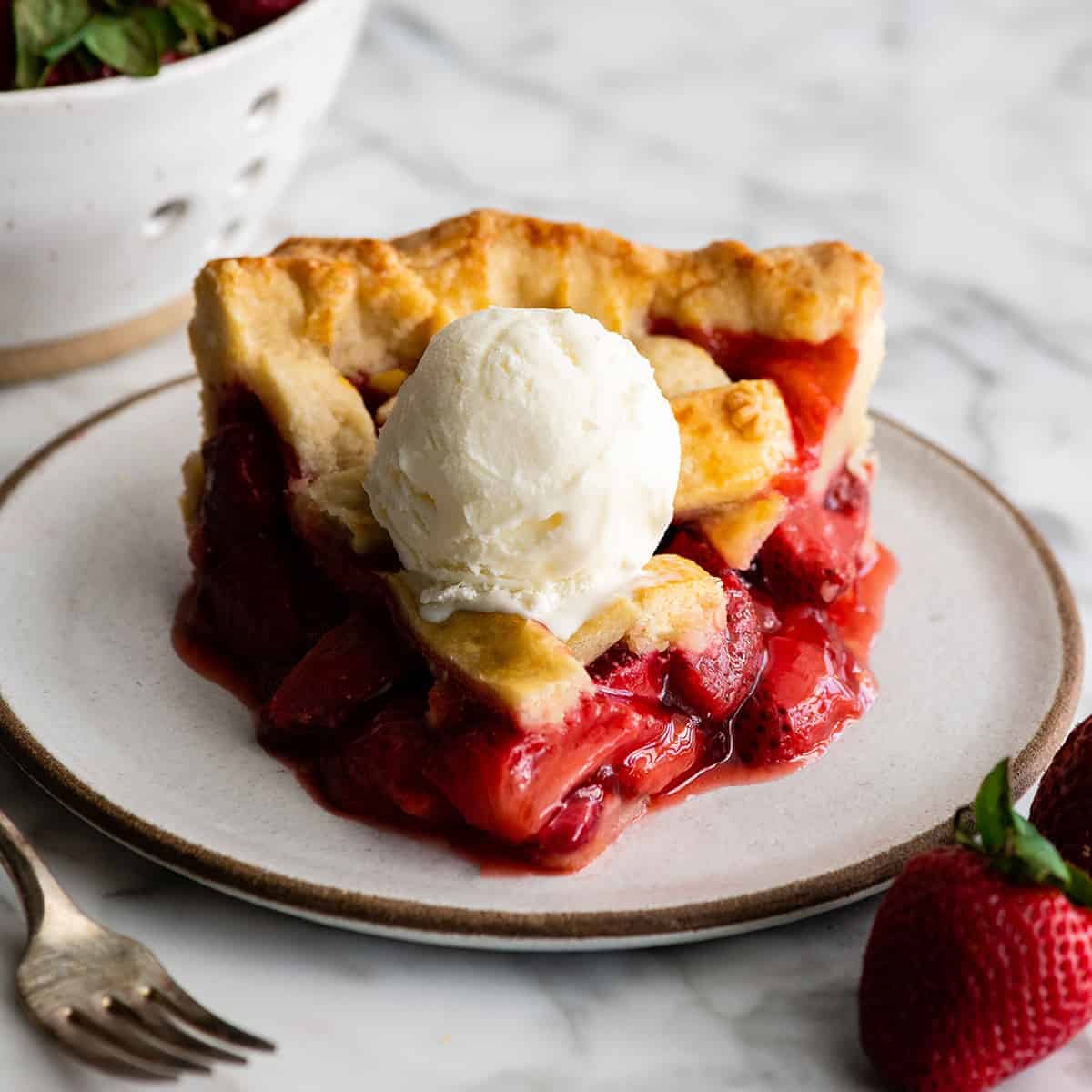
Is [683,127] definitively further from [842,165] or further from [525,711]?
[525,711]

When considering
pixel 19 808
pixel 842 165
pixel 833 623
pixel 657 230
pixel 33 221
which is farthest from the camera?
pixel 842 165

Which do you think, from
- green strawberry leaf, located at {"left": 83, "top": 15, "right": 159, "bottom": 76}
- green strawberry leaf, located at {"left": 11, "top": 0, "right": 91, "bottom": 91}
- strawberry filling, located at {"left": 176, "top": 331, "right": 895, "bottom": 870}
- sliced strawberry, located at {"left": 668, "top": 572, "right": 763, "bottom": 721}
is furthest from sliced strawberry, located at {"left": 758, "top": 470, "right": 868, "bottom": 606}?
green strawberry leaf, located at {"left": 11, "top": 0, "right": 91, "bottom": 91}

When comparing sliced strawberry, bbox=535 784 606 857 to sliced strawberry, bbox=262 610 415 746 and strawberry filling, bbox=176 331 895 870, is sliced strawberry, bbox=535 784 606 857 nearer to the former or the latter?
strawberry filling, bbox=176 331 895 870

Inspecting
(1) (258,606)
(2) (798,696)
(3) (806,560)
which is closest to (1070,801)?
(2) (798,696)

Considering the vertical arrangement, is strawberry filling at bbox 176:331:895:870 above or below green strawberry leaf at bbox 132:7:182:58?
below

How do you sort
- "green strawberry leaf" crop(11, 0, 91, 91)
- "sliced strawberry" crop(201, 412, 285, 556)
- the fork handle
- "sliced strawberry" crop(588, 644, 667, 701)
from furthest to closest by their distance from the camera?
"green strawberry leaf" crop(11, 0, 91, 91)
"sliced strawberry" crop(201, 412, 285, 556)
"sliced strawberry" crop(588, 644, 667, 701)
the fork handle

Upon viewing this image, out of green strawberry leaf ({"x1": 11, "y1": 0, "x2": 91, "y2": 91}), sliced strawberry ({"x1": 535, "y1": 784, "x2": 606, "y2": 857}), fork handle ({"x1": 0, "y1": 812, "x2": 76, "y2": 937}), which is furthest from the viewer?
green strawberry leaf ({"x1": 11, "y1": 0, "x2": 91, "y2": 91})

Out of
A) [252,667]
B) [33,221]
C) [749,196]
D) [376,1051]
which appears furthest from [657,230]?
[376,1051]
